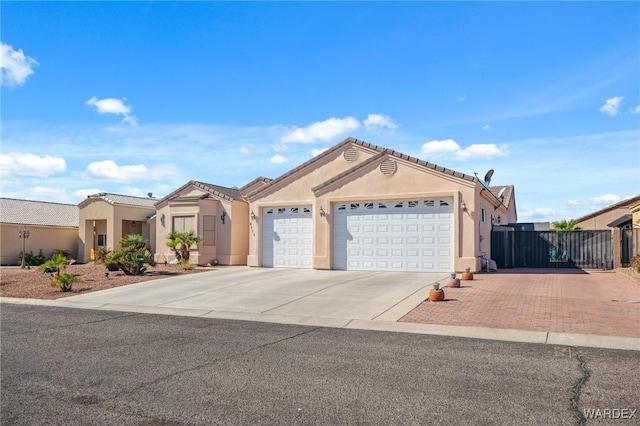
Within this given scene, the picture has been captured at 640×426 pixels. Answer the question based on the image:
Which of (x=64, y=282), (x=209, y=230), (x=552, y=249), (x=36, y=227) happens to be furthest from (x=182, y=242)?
(x=552, y=249)

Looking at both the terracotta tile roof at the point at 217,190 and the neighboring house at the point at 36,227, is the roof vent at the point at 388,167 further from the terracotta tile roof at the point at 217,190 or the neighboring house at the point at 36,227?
the neighboring house at the point at 36,227

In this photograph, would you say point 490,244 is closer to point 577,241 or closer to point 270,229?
point 577,241

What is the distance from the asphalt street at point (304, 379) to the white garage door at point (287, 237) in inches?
499

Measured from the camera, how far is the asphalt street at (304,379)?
508 centimetres

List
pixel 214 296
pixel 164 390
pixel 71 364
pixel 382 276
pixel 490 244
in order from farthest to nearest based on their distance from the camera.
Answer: pixel 490 244, pixel 382 276, pixel 214 296, pixel 71 364, pixel 164 390

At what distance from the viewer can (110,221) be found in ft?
100

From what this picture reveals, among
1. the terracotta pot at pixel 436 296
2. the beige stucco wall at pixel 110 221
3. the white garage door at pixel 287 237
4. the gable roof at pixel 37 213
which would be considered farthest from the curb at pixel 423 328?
the gable roof at pixel 37 213

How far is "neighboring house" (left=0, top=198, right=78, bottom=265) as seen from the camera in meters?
31.7

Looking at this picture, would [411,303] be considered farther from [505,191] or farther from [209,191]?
[505,191]

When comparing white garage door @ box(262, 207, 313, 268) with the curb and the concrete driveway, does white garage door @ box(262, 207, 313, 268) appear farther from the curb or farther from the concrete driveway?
the curb

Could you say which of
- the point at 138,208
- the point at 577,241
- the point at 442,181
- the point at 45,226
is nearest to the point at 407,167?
the point at 442,181

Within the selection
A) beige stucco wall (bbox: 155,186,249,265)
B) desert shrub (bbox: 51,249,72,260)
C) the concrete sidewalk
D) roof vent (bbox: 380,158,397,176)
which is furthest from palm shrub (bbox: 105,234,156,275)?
desert shrub (bbox: 51,249,72,260)

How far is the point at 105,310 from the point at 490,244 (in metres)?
16.4

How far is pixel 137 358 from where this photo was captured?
7.42 meters
